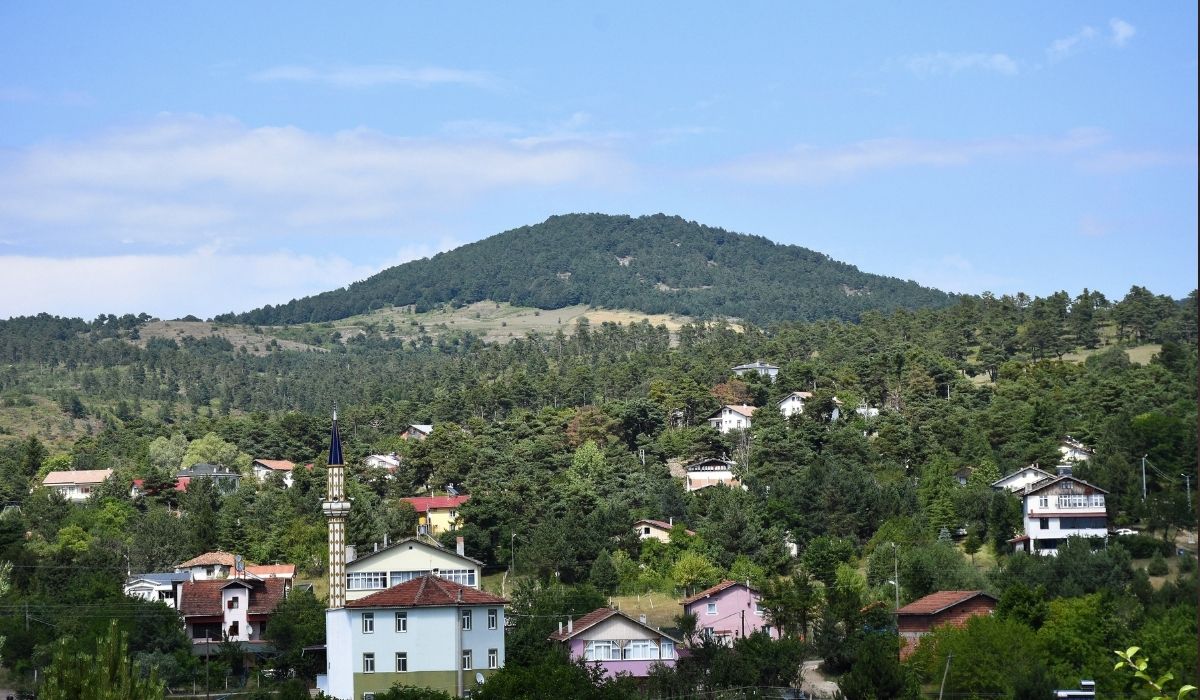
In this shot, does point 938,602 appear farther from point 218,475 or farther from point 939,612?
point 218,475

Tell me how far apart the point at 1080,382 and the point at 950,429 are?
1061 cm

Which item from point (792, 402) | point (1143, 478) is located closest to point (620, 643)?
point (1143, 478)

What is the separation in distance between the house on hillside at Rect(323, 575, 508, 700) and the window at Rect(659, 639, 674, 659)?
6621mm

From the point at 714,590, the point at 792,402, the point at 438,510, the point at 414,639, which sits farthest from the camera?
the point at 792,402

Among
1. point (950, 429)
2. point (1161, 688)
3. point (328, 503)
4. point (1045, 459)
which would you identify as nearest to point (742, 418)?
point (950, 429)

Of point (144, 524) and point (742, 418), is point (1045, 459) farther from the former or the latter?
point (144, 524)

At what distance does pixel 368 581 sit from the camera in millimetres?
59500

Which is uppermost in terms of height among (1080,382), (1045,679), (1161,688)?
(1080,382)

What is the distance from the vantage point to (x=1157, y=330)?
124625 millimetres

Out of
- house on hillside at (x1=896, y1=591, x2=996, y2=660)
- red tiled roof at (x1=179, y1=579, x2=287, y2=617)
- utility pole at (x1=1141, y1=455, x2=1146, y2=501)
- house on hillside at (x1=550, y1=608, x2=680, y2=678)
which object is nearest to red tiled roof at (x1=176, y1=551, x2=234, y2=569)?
red tiled roof at (x1=179, y1=579, x2=287, y2=617)

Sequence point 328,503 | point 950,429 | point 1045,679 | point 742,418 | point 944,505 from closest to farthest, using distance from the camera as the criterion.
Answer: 1. point 1045,679
2. point 328,503
3. point 944,505
4. point 950,429
5. point 742,418

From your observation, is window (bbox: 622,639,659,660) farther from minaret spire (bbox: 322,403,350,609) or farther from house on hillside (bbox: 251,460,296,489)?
house on hillside (bbox: 251,460,296,489)

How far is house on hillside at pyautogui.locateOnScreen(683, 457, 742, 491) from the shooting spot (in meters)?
96.3

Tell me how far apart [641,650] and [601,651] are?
1427mm
